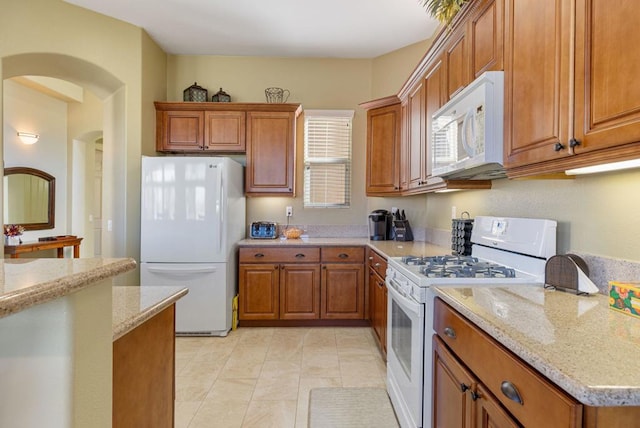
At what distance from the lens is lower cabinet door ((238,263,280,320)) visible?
11.9ft

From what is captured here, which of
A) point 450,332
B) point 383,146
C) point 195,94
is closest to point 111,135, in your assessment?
point 195,94

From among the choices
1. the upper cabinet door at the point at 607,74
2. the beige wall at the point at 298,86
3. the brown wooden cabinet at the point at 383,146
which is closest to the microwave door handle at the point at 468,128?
the upper cabinet door at the point at 607,74

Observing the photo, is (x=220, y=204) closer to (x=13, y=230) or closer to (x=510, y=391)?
(x=510, y=391)

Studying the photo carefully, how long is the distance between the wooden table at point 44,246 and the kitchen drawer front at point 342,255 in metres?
3.77

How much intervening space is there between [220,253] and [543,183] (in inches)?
107

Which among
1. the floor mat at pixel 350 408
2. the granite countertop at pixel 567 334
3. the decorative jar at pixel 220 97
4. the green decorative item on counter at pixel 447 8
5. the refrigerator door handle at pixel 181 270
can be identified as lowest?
the floor mat at pixel 350 408

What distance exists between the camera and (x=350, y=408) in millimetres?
2254

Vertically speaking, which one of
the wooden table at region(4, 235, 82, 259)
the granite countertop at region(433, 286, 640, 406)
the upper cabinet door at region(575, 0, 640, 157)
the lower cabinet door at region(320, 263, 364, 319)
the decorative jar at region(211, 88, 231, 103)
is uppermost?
the decorative jar at region(211, 88, 231, 103)

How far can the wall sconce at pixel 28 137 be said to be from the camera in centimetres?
511

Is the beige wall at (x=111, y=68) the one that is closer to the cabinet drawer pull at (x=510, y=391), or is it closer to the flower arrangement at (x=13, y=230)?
the flower arrangement at (x=13, y=230)

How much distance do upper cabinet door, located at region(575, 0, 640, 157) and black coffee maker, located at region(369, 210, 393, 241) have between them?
2.74m

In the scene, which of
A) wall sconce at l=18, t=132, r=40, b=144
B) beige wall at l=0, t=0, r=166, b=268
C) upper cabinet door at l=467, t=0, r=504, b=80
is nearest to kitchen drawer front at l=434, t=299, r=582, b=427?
upper cabinet door at l=467, t=0, r=504, b=80

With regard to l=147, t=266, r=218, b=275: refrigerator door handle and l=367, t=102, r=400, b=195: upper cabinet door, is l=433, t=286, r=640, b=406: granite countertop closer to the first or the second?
l=367, t=102, r=400, b=195: upper cabinet door

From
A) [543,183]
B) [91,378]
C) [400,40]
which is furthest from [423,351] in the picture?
[400,40]
